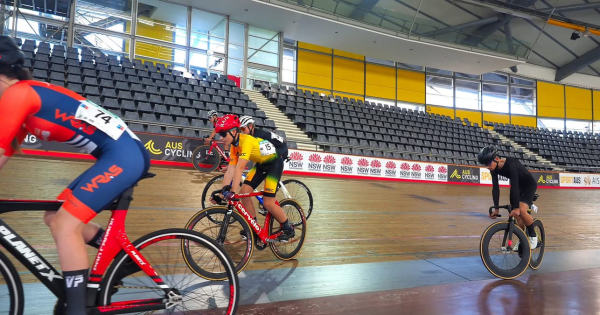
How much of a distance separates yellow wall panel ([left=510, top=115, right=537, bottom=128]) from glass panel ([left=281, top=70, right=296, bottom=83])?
14094 mm

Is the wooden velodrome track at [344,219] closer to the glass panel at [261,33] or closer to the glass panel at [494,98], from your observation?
the glass panel at [261,33]

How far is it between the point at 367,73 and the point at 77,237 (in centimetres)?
1897

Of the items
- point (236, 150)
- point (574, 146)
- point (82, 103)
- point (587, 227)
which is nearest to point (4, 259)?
point (82, 103)

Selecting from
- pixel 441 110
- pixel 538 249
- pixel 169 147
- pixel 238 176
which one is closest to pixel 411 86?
pixel 441 110

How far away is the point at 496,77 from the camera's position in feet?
72.9

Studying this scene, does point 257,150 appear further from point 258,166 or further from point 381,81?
point 381,81

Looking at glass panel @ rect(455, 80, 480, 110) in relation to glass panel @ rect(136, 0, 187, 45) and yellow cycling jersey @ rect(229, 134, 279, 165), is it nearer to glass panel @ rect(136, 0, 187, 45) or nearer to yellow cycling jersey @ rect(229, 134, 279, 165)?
glass panel @ rect(136, 0, 187, 45)

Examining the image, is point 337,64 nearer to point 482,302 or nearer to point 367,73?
point 367,73

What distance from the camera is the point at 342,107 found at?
612 inches

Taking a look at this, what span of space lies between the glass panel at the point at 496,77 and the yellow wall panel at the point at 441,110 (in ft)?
10.9

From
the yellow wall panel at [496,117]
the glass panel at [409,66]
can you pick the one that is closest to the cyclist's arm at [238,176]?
the glass panel at [409,66]

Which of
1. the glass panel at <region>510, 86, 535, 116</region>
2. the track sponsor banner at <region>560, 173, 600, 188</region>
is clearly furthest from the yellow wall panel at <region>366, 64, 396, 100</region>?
the track sponsor banner at <region>560, 173, 600, 188</region>

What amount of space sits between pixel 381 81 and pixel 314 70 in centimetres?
397

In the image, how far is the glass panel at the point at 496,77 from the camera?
2208cm
